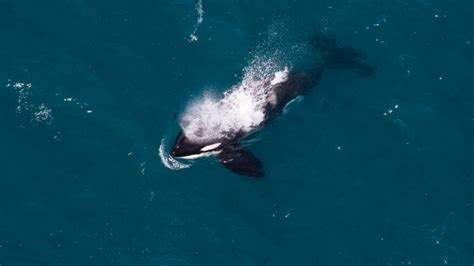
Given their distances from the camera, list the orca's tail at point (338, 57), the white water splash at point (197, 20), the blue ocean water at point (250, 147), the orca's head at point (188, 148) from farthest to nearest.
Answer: the orca's tail at point (338, 57) < the white water splash at point (197, 20) < the orca's head at point (188, 148) < the blue ocean water at point (250, 147)

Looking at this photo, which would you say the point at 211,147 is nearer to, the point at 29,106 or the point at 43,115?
the point at 43,115

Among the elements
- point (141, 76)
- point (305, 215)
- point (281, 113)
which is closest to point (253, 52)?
point (281, 113)

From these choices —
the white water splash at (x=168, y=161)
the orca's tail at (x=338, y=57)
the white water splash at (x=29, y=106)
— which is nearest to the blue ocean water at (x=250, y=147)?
the white water splash at (x=29, y=106)

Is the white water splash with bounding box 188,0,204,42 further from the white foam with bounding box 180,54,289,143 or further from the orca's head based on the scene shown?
the orca's head

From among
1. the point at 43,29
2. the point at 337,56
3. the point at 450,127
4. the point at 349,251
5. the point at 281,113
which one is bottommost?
the point at 349,251

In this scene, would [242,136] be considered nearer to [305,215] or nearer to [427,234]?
[305,215]

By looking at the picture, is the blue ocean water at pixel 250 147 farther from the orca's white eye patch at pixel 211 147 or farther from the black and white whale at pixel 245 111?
the orca's white eye patch at pixel 211 147
